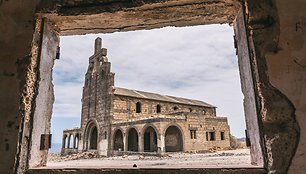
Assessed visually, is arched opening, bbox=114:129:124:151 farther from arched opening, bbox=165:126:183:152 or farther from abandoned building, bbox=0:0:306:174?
abandoned building, bbox=0:0:306:174

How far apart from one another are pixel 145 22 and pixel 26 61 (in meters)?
1.29

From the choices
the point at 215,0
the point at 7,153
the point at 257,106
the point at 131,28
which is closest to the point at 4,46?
the point at 7,153

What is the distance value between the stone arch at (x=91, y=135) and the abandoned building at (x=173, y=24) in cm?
2814

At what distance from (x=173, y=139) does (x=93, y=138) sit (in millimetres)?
11585

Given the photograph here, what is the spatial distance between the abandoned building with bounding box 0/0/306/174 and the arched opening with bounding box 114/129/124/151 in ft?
86.6

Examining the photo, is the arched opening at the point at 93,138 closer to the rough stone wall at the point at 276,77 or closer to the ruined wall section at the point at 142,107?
the ruined wall section at the point at 142,107

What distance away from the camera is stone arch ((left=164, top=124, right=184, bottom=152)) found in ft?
84.6

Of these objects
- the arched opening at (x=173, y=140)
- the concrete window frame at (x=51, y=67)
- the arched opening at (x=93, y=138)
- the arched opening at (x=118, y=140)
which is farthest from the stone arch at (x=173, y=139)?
the concrete window frame at (x=51, y=67)

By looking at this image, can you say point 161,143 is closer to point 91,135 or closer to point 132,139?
point 132,139

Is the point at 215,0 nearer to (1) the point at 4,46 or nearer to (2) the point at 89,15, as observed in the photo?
(2) the point at 89,15

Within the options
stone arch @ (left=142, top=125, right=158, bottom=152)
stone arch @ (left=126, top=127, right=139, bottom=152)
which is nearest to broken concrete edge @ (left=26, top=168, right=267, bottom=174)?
stone arch @ (left=142, top=125, right=158, bottom=152)

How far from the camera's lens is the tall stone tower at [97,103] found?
27.6 meters

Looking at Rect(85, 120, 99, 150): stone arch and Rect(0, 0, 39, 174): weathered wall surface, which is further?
Rect(85, 120, 99, 150): stone arch

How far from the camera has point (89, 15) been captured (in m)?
2.18
